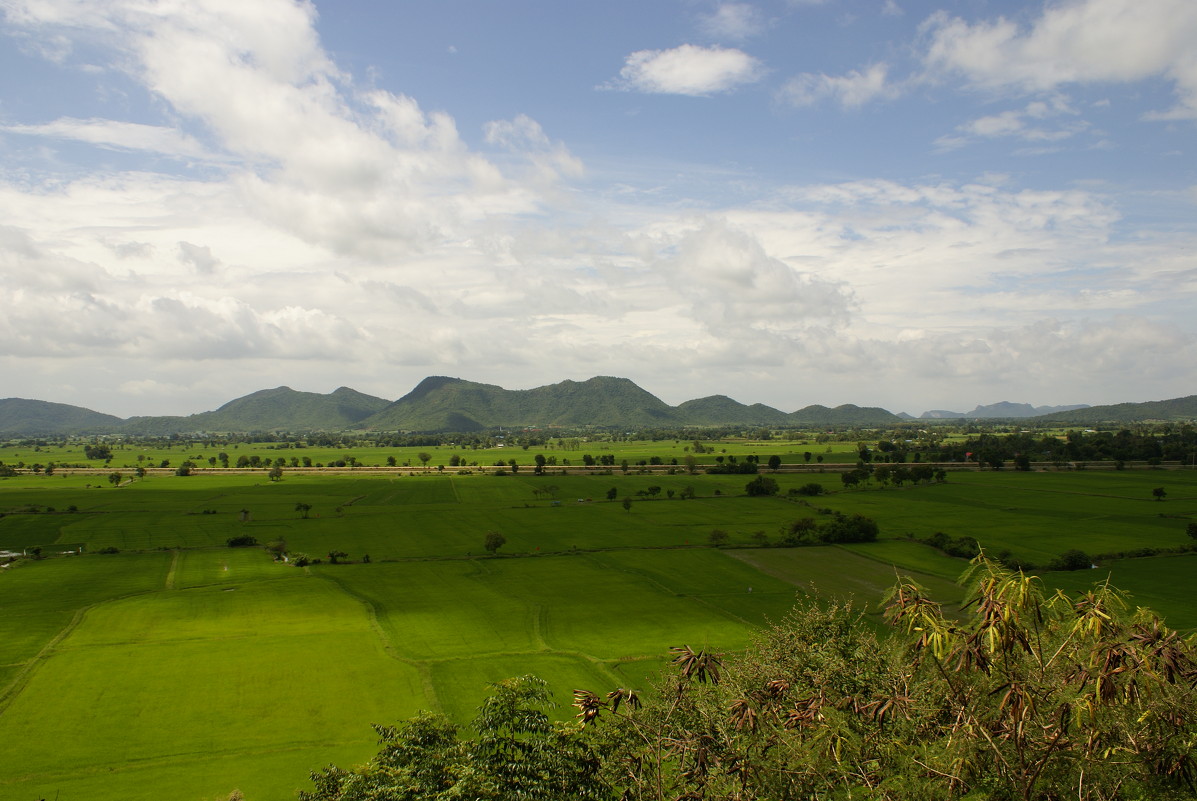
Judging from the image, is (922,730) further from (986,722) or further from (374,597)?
(374,597)

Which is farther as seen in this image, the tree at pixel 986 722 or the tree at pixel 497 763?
the tree at pixel 497 763

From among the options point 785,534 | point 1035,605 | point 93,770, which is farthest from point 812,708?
point 785,534

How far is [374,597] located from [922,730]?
5910 cm

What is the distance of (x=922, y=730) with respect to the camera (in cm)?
1495

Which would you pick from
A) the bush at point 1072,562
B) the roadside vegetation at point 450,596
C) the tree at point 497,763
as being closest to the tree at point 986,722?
the roadside vegetation at point 450,596

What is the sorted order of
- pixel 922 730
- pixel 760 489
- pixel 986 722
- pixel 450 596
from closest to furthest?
pixel 986 722 < pixel 922 730 < pixel 450 596 < pixel 760 489

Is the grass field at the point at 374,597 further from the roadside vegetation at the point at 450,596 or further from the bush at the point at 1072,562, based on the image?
the bush at the point at 1072,562

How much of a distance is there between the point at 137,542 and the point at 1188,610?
381 feet

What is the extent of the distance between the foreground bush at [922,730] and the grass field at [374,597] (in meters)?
7.05

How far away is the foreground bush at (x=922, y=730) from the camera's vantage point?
11.7 metres

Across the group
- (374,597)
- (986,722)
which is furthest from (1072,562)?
(986,722)

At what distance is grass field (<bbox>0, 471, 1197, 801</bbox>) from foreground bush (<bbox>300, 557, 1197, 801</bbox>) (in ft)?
23.1

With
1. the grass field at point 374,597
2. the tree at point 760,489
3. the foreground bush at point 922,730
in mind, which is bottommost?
the grass field at point 374,597

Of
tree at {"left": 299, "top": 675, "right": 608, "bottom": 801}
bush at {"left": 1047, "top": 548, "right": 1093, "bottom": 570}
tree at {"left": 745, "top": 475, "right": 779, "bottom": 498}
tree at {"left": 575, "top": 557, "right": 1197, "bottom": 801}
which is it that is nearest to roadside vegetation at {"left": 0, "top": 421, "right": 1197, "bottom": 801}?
tree at {"left": 575, "top": 557, "right": 1197, "bottom": 801}
